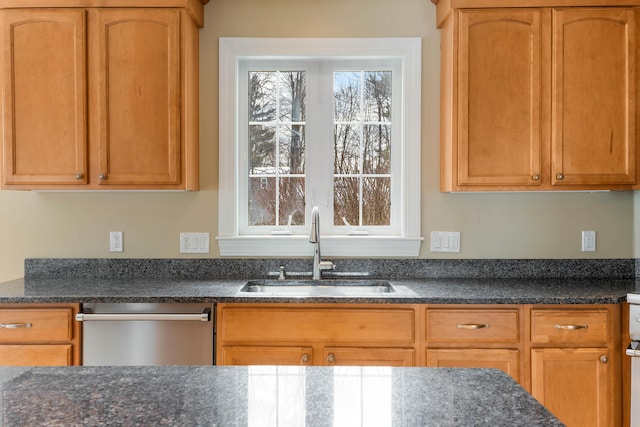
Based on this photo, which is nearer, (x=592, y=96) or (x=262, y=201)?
(x=592, y=96)

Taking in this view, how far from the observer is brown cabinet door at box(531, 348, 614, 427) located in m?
2.08

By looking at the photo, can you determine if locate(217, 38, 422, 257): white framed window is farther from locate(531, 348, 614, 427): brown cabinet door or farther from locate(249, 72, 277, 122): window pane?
locate(531, 348, 614, 427): brown cabinet door

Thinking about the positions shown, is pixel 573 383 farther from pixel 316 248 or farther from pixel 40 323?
pixel 40 323

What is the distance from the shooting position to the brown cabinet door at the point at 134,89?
7.78 ft

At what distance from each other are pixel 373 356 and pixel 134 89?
170 centimetres

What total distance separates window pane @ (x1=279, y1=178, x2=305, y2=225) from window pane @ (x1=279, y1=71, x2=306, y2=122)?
36 cm

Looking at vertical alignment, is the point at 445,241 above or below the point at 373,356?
above

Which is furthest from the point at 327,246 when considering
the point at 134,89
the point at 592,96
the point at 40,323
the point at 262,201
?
the point at 592,96

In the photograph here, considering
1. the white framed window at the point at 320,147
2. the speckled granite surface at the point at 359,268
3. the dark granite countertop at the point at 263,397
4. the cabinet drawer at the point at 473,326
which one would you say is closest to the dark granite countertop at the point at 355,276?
the speckled granite surface at the point at 359,268

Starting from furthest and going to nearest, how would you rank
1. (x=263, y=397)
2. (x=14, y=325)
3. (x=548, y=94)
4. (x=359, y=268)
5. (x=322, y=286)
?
(x=359, y=268), (x=322, y=286), (x=548, y=94), (x=14, y=325), (x=263, y=397)

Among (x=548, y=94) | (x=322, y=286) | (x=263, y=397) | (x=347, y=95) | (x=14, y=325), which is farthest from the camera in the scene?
(x=347, y=95)

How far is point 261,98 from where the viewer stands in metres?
2.80

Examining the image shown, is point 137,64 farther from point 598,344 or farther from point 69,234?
point 598,344

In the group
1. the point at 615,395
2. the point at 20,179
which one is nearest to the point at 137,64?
the point at 20,179
